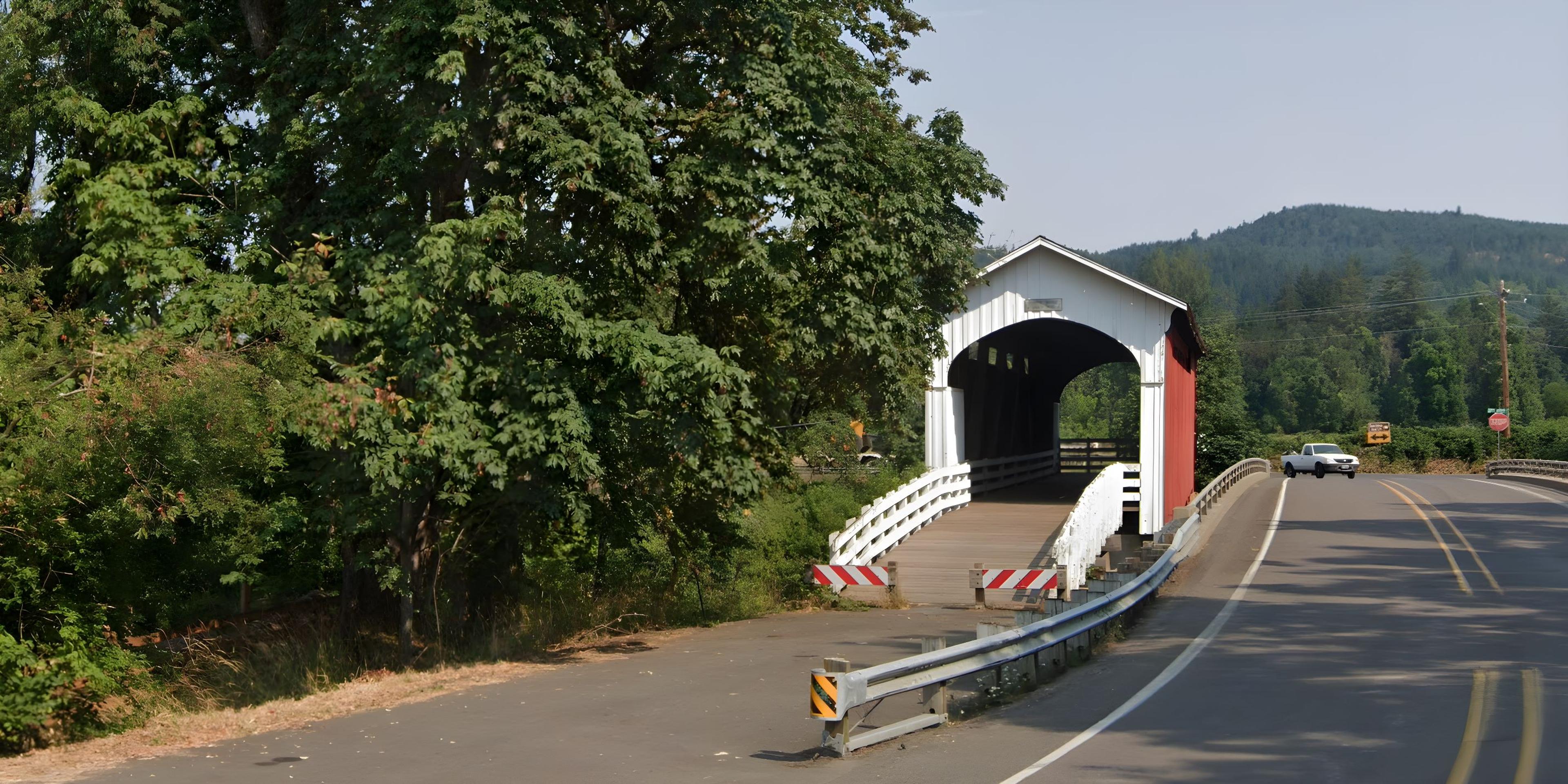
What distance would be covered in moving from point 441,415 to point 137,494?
117 inches

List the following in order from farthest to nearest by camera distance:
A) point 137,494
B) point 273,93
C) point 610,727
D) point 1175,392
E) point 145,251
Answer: point 1175,392 → point 273,93 → point 145,251 → point 137,494 → point 610,727

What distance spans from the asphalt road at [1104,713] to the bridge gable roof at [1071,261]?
32.0 ft

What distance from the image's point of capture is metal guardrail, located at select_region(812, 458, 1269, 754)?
9.14 meters

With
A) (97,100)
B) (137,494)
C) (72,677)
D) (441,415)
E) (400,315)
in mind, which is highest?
(97,100)

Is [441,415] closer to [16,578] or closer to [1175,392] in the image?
[16,578]

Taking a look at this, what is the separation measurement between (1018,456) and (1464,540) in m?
13.8

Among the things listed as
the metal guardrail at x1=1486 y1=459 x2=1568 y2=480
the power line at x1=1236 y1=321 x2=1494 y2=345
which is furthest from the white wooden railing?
the power line at x1=1236 y1=321 x2=1494 y2=345

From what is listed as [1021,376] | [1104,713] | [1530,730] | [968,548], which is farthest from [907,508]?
[1021,376]

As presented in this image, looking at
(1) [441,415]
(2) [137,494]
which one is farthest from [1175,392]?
(2) [137,494]

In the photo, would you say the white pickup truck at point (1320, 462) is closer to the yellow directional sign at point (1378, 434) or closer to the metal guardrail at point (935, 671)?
the yellow directional sign at point (1378, 434)

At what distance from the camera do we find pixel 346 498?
14.1 meters

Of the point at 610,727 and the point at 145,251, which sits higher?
the point at 145,251

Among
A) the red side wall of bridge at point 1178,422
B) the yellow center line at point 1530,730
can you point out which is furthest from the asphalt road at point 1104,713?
the red side wall of bridge at point 1178,422

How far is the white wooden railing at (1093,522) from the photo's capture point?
20453 millimetres
